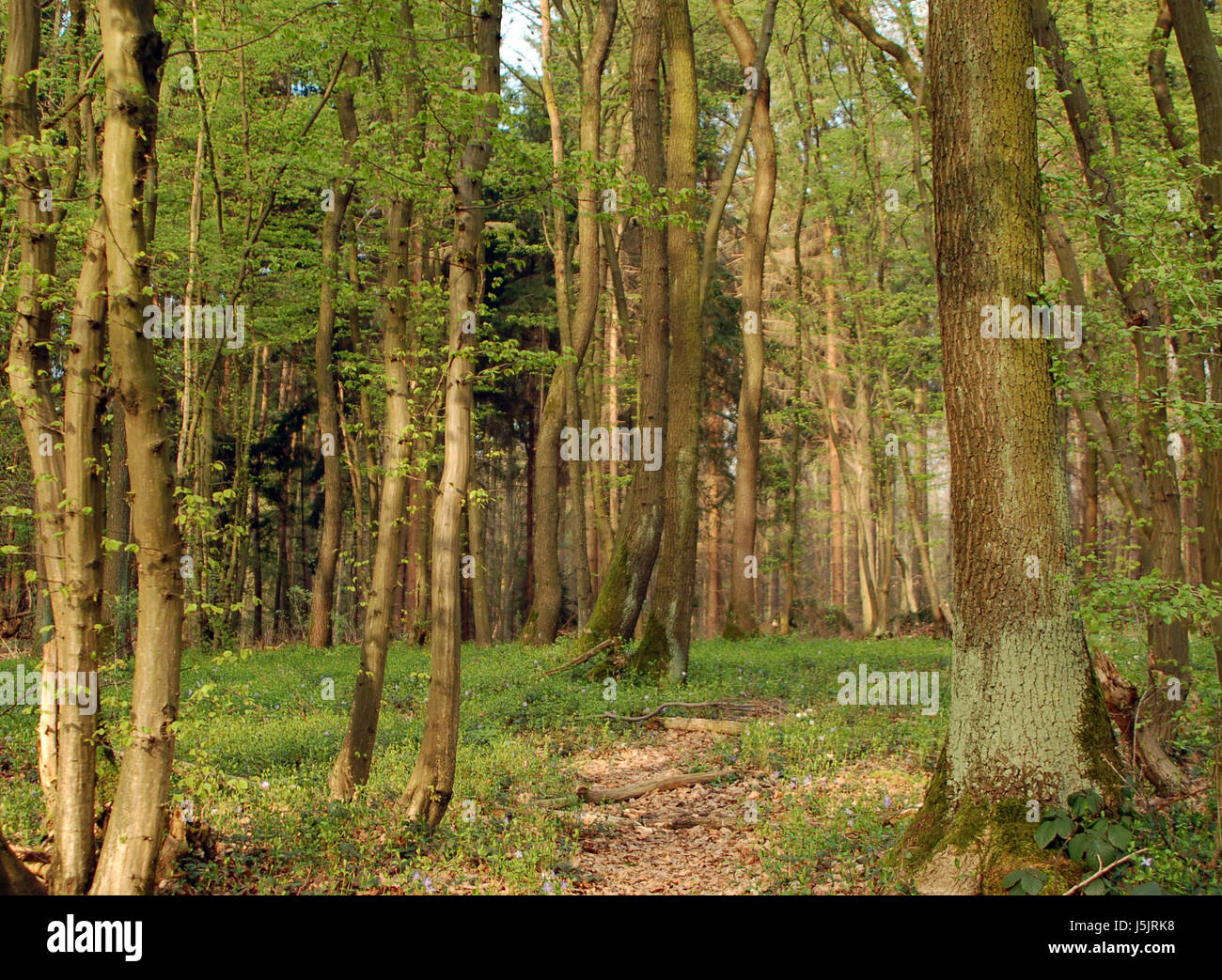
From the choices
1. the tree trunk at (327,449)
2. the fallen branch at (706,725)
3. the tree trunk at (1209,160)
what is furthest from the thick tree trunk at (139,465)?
the tree trunk at (327,449)

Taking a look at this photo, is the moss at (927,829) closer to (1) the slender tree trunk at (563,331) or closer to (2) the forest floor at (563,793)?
(2) the forest floor at (563,793)

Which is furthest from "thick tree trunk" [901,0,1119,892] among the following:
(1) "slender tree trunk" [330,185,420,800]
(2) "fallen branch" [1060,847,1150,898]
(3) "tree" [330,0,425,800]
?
(1) "slender tree trunk" [330,185,420,800]

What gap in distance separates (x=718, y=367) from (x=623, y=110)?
710cm

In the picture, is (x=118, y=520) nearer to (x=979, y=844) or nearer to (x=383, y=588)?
(x=383, y=588)

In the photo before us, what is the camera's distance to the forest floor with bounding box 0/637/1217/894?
530 cm

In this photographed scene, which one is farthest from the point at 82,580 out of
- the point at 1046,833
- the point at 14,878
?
the point at 1046,833

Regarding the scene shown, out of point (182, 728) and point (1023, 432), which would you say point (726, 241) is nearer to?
point (1023, 432)

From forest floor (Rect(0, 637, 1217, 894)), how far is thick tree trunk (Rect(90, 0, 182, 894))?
23cm

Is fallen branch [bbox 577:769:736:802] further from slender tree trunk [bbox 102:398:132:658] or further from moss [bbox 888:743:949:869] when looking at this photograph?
slender tree trunk [bbox 102:398:132:658]

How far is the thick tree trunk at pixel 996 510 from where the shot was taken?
507cm

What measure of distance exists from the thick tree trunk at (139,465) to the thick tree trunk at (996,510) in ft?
13.5

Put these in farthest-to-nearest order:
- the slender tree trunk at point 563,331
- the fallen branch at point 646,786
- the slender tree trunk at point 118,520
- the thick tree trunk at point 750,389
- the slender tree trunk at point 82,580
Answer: the thick tree trunk at point 750,389 < the slender tree trunk at point 563,331 < the slender tree trunk at point 118,520 < the fallen branch at point 646,786 < the slender tree trunk at point 82,580
